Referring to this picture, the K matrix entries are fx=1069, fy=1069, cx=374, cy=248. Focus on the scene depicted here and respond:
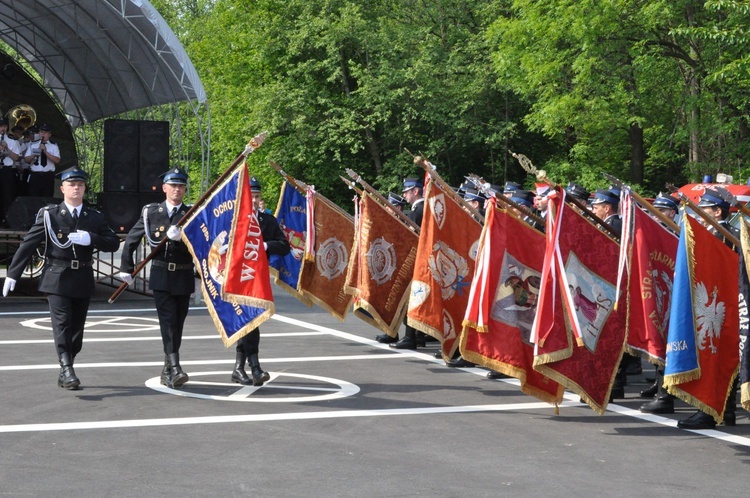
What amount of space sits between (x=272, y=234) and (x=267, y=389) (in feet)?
5.41

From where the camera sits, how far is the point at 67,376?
9469 millimetres

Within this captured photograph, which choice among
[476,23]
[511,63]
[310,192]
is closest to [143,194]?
[310,192]

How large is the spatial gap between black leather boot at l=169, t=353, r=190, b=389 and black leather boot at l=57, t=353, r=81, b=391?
2.69 feet

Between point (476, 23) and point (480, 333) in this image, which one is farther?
point (476, 23)

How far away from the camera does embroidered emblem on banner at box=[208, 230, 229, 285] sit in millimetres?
9594

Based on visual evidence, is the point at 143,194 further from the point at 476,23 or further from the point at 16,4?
the point at 476,23

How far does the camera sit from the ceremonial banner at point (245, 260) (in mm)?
9430

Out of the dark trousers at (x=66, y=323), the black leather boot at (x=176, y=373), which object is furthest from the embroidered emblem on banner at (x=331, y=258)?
the dark trousers at (x=66, y=323)

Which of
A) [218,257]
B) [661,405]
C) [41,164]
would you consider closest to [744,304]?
[661,405]

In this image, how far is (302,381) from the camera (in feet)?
33.2

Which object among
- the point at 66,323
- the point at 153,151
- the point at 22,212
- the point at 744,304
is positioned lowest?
the point at 66,323

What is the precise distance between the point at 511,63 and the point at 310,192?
1637 centimetres

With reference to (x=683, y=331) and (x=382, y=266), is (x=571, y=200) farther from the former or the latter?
(x=382, y=266)

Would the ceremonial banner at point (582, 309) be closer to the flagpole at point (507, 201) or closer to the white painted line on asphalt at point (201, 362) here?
the flagpole at point (507, 201)
